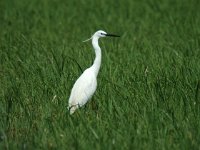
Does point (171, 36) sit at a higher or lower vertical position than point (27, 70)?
lower

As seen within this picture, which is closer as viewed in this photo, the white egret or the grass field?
the grass field

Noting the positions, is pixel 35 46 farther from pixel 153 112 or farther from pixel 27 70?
pixel 153 112

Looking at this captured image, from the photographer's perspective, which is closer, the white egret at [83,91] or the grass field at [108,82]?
the grass field at [108,82]

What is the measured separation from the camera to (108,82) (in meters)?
6.65

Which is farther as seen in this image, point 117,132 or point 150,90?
point 150,90

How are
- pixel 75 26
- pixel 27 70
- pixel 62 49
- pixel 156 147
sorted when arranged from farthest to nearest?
pixel 75 26
pixel 62 49
pixel 27 70
pixel 156 147

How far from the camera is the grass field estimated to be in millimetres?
4812

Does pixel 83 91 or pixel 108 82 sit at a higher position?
pixel 83 91

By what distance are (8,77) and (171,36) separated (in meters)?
3.44

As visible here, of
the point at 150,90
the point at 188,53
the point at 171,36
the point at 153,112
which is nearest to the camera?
the point at 153,112

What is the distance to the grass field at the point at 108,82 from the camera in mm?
4812

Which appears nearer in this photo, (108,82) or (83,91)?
(83,91)

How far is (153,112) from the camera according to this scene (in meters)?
5.15

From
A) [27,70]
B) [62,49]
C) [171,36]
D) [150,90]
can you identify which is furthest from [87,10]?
[150,90]
